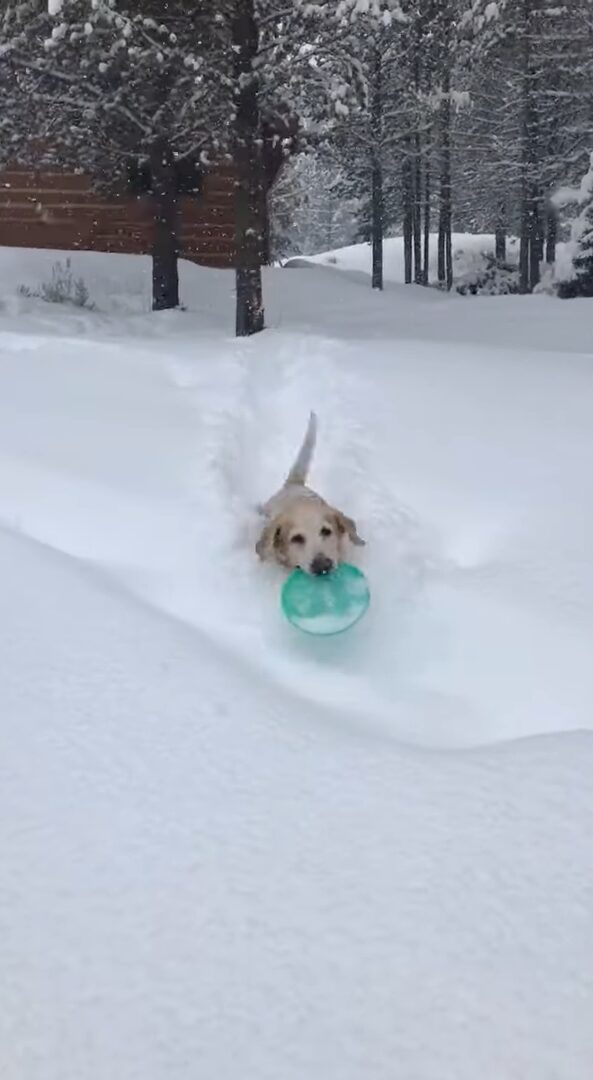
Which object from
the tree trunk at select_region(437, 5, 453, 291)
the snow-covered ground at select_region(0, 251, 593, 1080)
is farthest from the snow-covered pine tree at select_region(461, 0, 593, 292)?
the snow-covered ground at select_region(0, 251, 593, 1080)

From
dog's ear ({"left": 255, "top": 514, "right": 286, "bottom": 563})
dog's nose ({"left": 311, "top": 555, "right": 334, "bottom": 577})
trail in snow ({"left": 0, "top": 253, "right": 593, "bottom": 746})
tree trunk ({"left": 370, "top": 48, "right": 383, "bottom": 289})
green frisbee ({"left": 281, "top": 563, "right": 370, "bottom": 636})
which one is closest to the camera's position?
trail in snow ({"left": 0, "top": 253, "right": 593, "bottom": 746})

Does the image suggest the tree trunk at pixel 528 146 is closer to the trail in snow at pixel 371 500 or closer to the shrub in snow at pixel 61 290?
the shrub in snow at pixel 61 290

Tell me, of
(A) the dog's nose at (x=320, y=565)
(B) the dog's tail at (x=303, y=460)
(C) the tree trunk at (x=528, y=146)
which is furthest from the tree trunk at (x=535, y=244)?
(A) the dog's nose at (x=320, y=565)

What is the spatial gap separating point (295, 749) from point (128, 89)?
35.0 feet

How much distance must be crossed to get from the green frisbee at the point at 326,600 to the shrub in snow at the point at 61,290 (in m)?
9.38

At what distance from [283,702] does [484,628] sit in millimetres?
1263

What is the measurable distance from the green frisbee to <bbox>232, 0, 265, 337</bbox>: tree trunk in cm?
725

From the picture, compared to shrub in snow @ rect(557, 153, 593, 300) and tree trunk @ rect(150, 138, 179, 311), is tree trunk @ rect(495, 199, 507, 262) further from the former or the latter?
tree trunk @ rect(150, 138, 179, 311)

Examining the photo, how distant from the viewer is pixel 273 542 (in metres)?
4.89

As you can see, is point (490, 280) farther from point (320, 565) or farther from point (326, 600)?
point (326, 600)

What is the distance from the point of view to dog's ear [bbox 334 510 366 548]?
496 centimetres

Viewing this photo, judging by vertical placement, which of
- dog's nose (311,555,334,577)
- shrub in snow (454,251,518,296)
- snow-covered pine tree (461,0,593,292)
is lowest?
dog's nose (311,555,334,577)

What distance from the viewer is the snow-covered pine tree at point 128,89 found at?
33.8 ft

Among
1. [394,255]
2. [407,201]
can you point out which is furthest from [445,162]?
[394,255]
